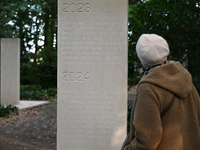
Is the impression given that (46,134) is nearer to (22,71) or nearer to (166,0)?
(166,0)

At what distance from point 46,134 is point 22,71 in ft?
47.0

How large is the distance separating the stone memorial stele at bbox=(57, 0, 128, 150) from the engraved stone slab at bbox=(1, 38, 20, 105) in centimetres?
667

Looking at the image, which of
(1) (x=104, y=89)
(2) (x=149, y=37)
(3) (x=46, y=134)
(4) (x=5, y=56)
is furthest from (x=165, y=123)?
(4) (x=5, y=56)

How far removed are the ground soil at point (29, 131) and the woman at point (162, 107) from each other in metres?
4.13

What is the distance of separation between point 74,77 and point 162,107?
2.41m

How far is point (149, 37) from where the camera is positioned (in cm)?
180

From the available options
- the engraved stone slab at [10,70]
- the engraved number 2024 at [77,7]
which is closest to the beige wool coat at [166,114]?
the engraved number 2024 at [77,7]

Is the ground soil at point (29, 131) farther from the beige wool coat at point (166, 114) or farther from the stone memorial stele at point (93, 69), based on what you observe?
the beige wool coat at point (166, 114)

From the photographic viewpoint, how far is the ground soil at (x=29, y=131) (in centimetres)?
555

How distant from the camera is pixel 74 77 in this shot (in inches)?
157

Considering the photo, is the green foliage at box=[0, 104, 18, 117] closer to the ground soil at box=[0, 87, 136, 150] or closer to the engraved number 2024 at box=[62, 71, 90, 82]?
the ground soil at box=[0, 87, 136, 150]

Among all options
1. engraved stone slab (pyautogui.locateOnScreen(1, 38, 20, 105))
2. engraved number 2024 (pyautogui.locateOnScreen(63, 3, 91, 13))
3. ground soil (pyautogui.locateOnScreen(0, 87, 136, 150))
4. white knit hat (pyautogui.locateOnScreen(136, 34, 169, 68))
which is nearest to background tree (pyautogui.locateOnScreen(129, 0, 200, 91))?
ground soil (pyautogui.locateOnScreen(0, 87, 136, 150))

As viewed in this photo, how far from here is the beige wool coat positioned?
5.27 ft

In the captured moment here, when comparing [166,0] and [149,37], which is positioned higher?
[166,0]
